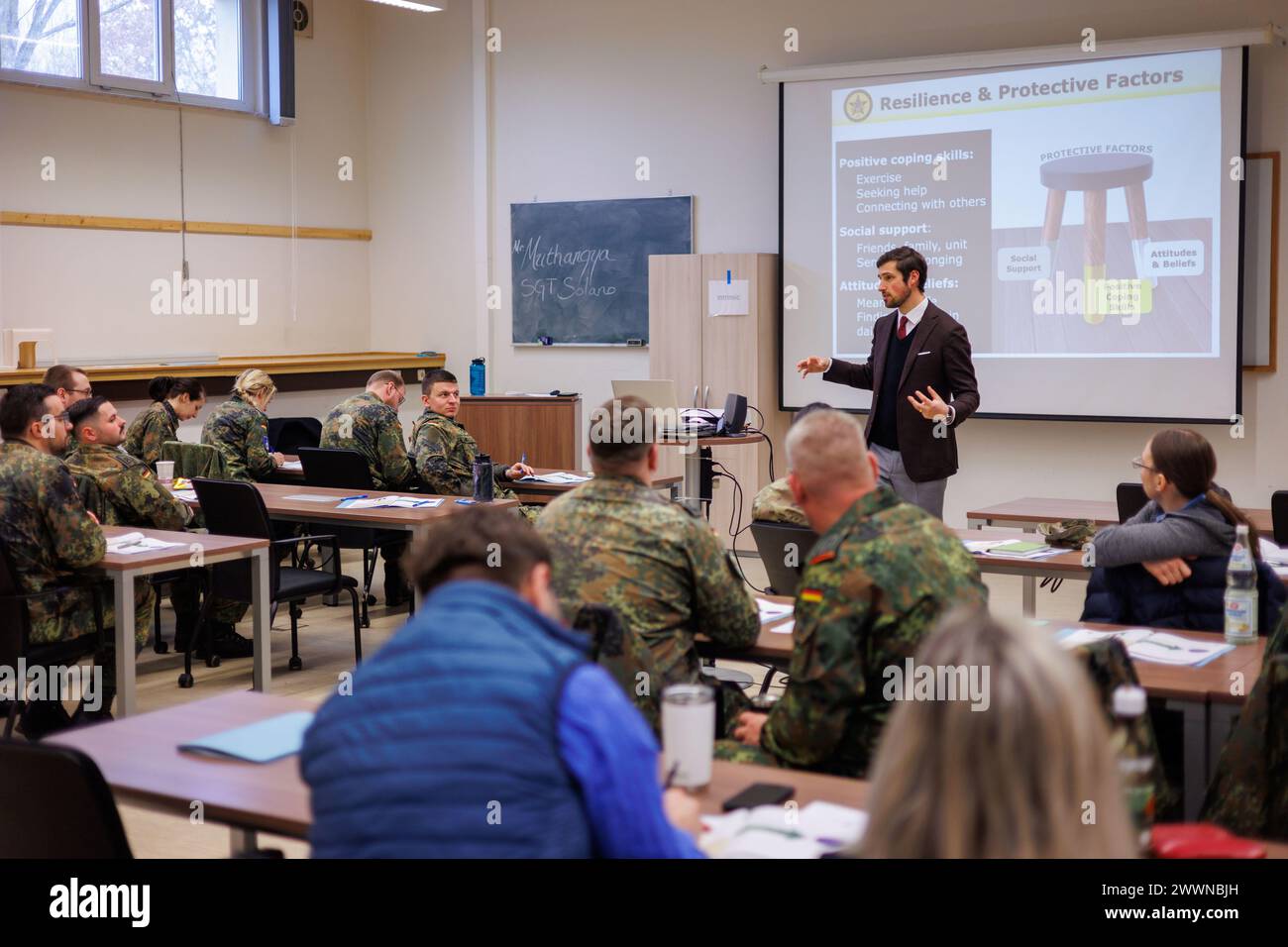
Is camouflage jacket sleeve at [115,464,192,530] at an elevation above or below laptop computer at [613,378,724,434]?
below

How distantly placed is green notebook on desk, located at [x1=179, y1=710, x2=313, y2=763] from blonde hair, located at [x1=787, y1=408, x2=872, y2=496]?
1.11m

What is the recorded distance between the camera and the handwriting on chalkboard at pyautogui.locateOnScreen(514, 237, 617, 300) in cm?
971

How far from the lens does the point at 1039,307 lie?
7957 millimetres

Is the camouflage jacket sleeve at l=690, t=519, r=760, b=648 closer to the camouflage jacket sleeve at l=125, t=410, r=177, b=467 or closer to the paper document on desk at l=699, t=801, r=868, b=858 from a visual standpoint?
the paper document on desk at l=699, t=801, r=868, b=858

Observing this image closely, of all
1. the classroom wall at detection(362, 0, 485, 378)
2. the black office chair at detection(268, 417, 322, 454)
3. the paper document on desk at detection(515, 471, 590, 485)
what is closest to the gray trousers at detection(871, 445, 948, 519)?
the paper document on desk at detection(515, 471, 590, 485)

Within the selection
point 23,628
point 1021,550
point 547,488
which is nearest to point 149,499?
point 23,628

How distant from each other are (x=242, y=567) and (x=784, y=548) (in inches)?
92.4

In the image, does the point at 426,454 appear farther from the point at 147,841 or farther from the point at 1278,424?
the point at 1278,424

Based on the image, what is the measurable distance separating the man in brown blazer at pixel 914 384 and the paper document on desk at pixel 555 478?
5.22 feet

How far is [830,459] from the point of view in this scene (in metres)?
2.73

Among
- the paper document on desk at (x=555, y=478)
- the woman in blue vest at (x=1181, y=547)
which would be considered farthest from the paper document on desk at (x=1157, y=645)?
the paper document on desk at (x=555, y=478)

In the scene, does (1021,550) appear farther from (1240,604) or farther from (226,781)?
(226,781)

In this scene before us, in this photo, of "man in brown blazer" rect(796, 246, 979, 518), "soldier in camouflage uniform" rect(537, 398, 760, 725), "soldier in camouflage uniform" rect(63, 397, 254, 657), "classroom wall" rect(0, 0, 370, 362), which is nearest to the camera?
"soldier in camouflage uniform" rect(537, 398, 760, 725)
